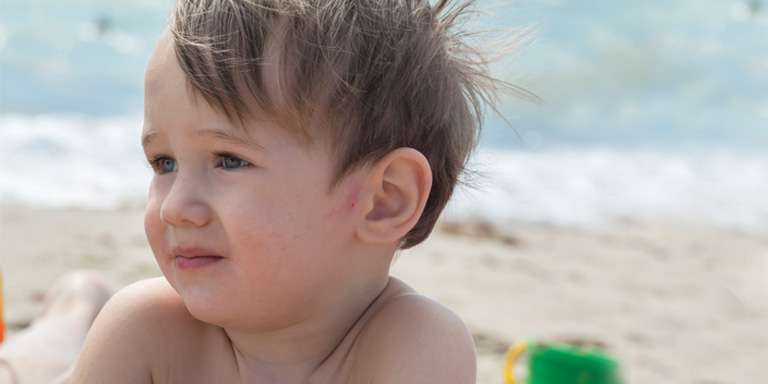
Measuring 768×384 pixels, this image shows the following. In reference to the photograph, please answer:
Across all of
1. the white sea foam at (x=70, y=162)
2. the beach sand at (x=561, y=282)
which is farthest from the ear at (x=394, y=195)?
the white sea foam at (x=70, y=162)

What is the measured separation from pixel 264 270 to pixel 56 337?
4.62 feet

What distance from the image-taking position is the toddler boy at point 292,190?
4.42ft

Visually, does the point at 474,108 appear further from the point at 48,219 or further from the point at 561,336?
the point at 48,219

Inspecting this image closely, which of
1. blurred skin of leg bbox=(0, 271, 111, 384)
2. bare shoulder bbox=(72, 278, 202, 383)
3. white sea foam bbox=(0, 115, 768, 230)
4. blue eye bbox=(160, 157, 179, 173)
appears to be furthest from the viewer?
white sea foam bbox=(0, 115, 768, 230)

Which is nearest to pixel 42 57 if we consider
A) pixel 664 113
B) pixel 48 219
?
pixel 48 219

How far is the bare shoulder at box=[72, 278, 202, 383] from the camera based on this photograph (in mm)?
1541

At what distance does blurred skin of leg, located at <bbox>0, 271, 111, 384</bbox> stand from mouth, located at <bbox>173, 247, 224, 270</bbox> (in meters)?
0.88

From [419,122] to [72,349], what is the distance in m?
1.53

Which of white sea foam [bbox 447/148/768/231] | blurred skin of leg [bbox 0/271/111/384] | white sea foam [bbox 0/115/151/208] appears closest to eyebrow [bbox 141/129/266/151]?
blurred skin of leg [bbox 0/271/111/384]

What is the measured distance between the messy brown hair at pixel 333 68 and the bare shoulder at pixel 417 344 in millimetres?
287

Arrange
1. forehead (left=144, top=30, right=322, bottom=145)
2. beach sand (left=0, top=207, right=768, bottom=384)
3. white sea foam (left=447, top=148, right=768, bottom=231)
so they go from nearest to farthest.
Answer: forehead (left=144, top=30, right=322, bottom=145) < beach sand (left=0, top=207, right=768, bottom=384) < white sea foam (left=447, top=148, right=768, bottom=231)

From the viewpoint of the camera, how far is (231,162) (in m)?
1.38

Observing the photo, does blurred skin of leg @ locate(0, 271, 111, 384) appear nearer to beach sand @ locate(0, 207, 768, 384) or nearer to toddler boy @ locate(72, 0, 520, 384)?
beach sand @ locate(0, 207, 768, 384)

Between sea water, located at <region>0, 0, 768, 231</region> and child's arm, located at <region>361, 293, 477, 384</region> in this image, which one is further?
sea water, located at <region>0, 0, 768, 231</region>
